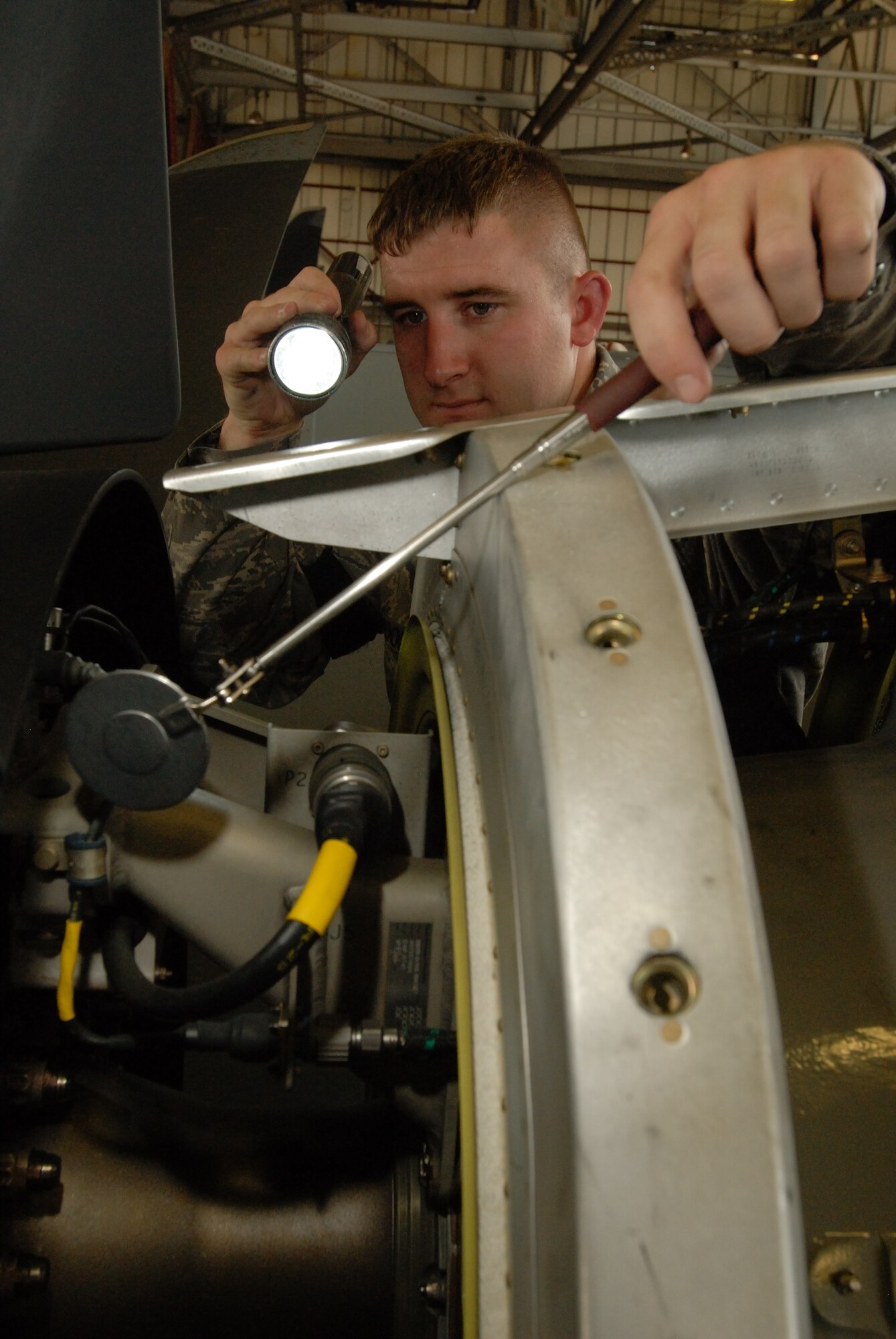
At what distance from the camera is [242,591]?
1.18 meters

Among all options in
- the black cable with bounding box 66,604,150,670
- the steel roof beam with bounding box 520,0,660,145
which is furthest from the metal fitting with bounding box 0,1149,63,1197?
the steel roof beam with bounding box 520,0,660,145

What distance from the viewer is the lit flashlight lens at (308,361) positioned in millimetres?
775

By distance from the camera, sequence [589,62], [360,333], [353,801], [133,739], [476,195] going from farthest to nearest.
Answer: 1. [589,62]
2. [476,195]
3. [360,333]
4. [353,801]
5. [133,739]

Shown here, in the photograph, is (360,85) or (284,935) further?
(360,85)

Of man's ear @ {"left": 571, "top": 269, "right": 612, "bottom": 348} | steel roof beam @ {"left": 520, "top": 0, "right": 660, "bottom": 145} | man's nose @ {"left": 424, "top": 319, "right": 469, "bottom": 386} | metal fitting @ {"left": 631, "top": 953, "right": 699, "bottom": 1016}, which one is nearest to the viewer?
metal fitting @ {"left": 631, "top": 953, "right": 699, "bottom": 1016}

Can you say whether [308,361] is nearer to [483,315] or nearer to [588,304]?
[483,315]

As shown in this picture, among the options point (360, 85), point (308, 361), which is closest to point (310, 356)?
point (308, 361)

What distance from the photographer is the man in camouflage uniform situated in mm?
895

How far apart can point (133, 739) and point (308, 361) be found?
435mm

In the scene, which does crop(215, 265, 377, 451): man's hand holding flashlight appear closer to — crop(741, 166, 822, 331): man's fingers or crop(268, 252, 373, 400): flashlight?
crop(268, 252, 373, 400): flashlight

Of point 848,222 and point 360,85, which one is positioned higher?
point 360,85

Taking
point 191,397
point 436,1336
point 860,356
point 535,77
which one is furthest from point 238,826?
point 535,77

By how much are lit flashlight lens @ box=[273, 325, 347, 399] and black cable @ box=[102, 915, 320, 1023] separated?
44 cm

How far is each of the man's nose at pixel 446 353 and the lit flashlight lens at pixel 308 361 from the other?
48 cm
